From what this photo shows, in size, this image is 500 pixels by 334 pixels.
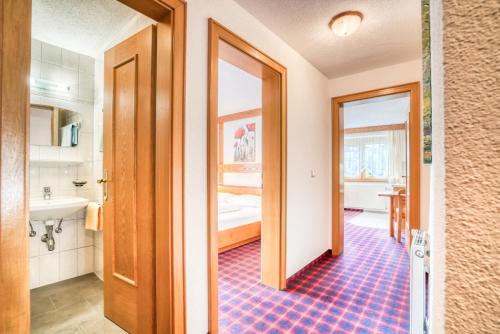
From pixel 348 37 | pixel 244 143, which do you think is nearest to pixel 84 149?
pixel 244 143

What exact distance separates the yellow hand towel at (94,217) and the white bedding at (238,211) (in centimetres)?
144

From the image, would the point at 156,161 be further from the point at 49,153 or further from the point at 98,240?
the point at 49,153

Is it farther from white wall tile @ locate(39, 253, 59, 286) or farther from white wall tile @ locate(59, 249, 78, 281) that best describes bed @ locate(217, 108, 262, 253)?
white wall tile @ locate(39, 253, 59, 286)

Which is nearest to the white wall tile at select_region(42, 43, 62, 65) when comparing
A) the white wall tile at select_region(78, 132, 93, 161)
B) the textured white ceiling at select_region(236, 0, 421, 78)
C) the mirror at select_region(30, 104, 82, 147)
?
the mirror at select_region(30, 104, 82, 147)

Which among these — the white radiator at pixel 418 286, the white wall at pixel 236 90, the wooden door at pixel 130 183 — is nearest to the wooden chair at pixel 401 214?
the white wall at pixel 236 90

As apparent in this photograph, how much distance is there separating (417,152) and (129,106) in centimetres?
286

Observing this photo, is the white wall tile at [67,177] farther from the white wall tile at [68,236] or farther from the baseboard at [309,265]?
the baseboard at [309,265]

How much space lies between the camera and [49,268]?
236 centimetres

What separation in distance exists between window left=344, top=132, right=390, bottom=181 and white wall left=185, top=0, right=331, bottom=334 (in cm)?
436

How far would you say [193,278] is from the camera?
1.46 metres

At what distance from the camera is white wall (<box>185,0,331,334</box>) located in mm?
1460

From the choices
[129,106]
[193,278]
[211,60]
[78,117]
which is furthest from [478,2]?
[78,117]

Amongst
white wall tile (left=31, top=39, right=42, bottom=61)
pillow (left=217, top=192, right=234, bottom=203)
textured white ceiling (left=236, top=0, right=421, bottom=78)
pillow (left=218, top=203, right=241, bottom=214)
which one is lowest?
pillow (left=218, top=203, right=241, bottom=214)

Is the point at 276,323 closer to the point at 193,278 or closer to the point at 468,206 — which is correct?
the point at 193,278
